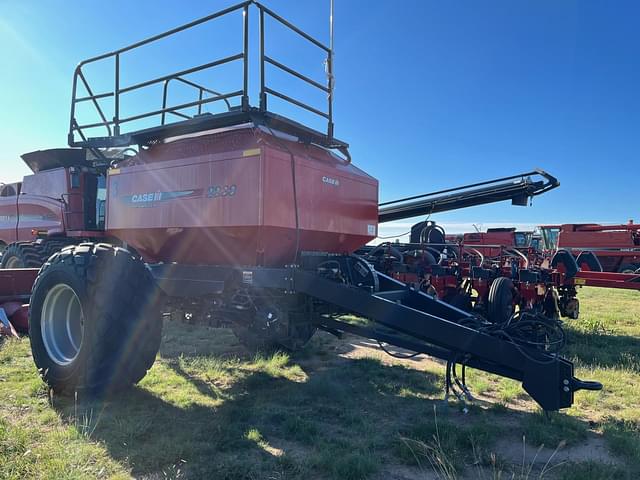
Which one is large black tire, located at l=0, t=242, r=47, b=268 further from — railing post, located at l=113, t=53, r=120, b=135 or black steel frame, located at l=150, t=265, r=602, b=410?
black steel frame, located at l=150, t=265, r=602, b=410

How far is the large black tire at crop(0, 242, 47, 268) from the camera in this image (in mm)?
8195

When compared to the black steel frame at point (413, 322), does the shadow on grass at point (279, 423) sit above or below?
below

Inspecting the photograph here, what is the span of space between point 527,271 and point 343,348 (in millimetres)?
3159

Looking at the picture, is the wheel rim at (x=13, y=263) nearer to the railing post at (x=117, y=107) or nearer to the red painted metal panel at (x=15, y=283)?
the red painted metal panel at (x=15, y=283)

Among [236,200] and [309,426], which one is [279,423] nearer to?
[309,426]

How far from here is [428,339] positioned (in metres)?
3.80

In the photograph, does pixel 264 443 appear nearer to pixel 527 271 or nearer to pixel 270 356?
pixel 270 356

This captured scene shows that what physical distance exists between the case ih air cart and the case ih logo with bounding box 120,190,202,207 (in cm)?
2

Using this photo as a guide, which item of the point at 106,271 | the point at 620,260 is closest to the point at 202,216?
the point at 106,271

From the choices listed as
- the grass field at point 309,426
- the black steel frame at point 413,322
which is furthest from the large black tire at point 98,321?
the black steel frame at point 413,322

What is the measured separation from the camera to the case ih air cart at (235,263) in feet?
12.7

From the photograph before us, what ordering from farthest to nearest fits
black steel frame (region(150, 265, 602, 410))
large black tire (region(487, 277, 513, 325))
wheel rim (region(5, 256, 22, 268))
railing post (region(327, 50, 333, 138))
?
wheel rim (region(5, 256, 22, 268)) < large black tire (region(487, 277, 513, 325)) < railing post (region(327, 50, 333, 138)) < black steel frame (region(150, 265, 602, 410))

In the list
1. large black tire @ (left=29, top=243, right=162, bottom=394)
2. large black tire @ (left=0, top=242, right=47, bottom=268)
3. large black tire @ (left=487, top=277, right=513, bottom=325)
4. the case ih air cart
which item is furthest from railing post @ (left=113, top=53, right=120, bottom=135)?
large black tire @ (left=487, top=277, right=513, bottom=325)

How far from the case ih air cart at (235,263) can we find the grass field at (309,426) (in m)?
0.38
